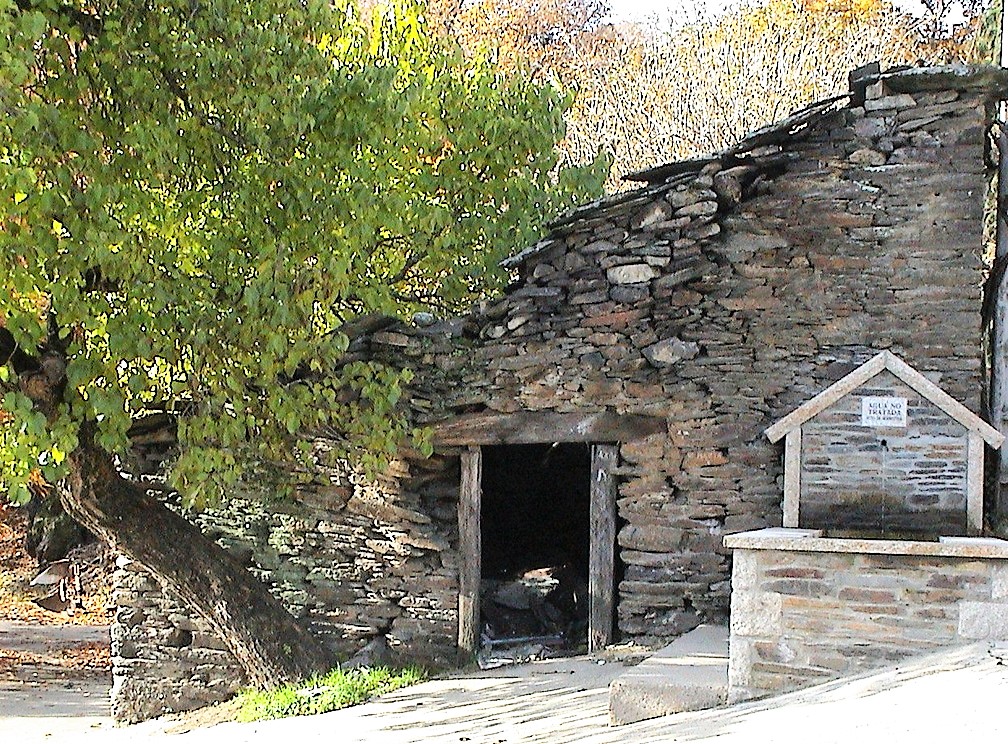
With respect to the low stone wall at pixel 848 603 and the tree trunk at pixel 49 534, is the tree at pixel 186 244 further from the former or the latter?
the tree trunk at pixel 49 534

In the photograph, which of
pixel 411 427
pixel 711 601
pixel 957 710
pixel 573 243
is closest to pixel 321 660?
pixel 411 427

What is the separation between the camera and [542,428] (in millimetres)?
8773

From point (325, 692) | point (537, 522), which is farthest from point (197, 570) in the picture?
point (537, 522)

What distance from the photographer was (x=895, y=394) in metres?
6.30

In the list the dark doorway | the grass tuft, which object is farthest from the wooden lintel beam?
the dark doorway

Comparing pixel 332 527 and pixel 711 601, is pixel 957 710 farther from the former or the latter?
pixel 332 527

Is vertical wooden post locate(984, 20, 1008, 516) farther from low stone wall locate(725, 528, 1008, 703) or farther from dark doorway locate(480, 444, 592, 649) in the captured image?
dark doorway locate(480, 444, 592, 649)

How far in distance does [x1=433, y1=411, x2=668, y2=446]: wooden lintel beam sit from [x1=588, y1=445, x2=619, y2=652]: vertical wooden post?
168 millimetres

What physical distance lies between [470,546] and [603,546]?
1058mm

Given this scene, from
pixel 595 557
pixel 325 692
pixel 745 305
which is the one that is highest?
pixel 745 305

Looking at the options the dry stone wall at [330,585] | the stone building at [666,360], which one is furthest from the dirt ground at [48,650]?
the stone building at [666,360]

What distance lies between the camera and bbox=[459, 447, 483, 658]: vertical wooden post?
8945 mm

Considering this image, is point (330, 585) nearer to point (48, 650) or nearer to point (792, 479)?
point (792, 479)

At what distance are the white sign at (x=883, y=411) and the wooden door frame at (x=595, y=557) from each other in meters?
2.69
